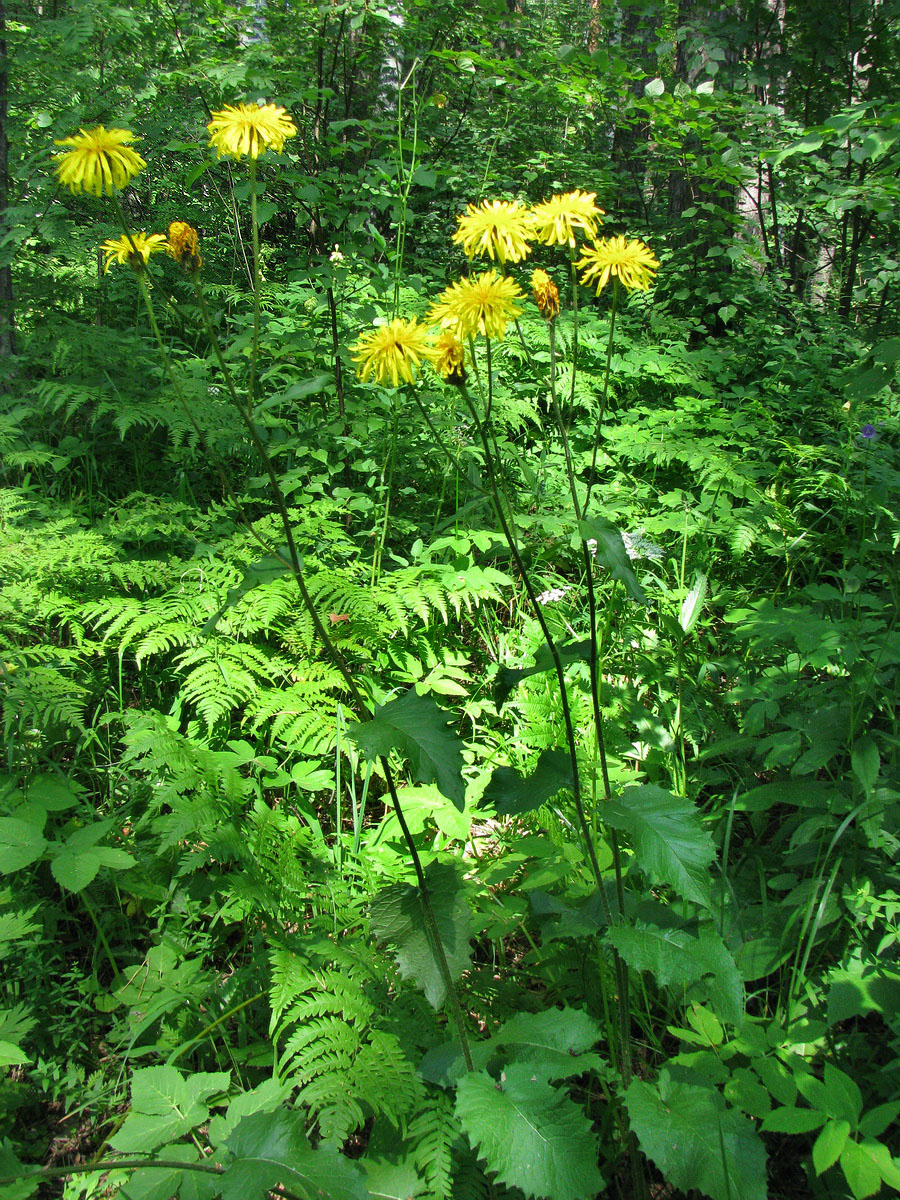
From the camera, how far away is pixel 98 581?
2.20 metres

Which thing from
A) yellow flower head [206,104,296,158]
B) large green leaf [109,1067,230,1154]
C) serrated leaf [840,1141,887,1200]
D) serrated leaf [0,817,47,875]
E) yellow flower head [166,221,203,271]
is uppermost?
yellow flower head [206,104,296,158]

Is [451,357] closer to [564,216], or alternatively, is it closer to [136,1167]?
[564,216]

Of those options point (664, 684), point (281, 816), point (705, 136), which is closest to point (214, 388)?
point (281, 816)

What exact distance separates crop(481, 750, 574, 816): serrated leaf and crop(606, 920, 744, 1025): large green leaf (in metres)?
0.22

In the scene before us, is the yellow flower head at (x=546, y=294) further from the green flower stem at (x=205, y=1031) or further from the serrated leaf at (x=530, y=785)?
the green flower stem at (x=205, y=1031)

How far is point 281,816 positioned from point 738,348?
12.5ft

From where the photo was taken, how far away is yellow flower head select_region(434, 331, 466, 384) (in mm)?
1033

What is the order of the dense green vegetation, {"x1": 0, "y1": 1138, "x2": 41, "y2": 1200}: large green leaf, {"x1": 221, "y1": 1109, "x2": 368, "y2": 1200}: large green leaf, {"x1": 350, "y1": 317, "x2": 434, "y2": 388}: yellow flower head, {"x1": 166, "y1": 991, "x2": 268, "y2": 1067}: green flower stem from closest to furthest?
{"x1": 221, "y1": 1109, "x2": 368, "y2": 1200}: large green leaf → {"x1": 0, "y1": 1138, "x2": 41, "y2": 1200}: large green leaf → the dense green vegetation → {"x1": 350, "y1": 317, "x2": 434, "y2": 388}: yellow flower head → {"x1": 166, "y1": 991, "x2": 268, "y2": 1067}: green flower stem

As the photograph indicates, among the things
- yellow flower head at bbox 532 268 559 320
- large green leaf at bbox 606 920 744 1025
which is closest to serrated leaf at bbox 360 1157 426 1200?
large green leaf at bbox 606 920 744 1025

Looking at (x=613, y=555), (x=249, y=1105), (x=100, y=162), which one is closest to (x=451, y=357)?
(x=613, y=555)

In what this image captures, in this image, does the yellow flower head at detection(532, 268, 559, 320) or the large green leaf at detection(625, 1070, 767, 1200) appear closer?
the large green leaf at detection(625, 1070, 767, 1200)

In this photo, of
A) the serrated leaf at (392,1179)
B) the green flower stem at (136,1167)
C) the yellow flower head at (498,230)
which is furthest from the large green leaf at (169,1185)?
the yellow flower head at (498,230)

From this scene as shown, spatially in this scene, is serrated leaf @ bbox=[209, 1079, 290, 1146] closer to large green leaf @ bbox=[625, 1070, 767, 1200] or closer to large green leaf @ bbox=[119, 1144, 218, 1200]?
large green leaf @ bbox=[119, 1144, 218, 1200]

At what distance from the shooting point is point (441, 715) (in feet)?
2.96
